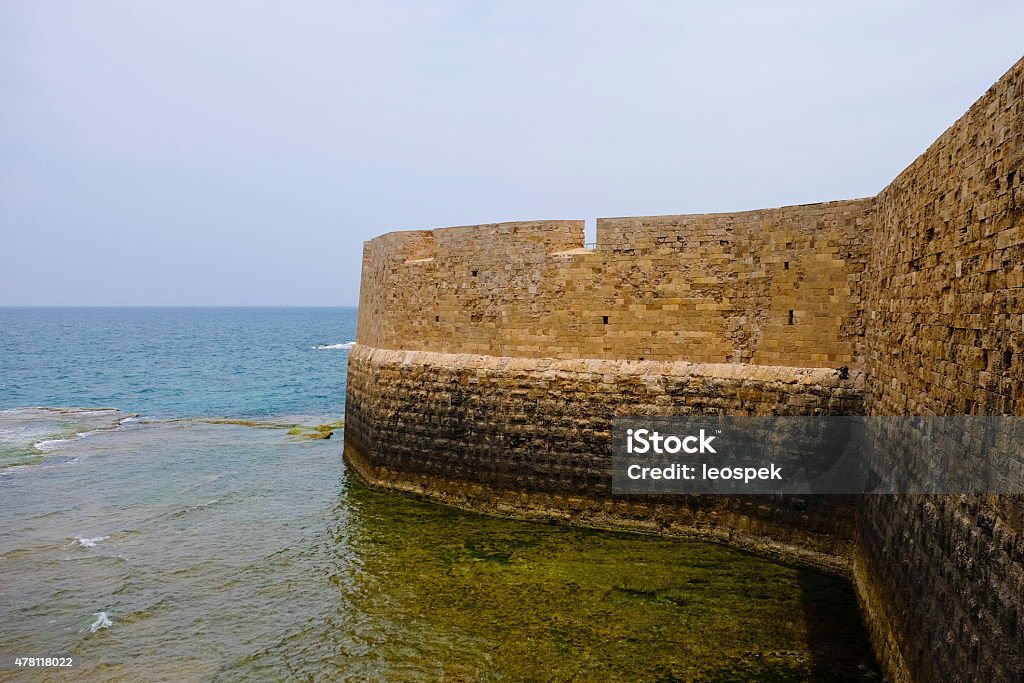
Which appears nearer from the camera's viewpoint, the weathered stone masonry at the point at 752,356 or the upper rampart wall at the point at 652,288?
the weathered stone masonry at the point at 752,356

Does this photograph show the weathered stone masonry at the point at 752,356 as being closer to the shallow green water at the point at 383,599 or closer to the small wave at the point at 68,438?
the shallow green water at the point at 383,599

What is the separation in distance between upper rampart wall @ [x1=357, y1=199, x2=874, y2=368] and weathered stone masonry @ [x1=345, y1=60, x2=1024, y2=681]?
32 mm

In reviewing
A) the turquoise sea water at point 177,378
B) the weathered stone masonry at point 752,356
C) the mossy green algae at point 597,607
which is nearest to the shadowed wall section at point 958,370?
the weathered stone masonry at point 752,356

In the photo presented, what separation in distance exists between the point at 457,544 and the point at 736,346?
17.6 ft

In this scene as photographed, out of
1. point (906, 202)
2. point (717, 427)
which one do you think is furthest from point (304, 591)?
point (906, 202)

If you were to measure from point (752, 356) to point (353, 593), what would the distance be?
671 cm

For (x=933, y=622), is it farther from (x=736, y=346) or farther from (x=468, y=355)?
(x=468, y=355)

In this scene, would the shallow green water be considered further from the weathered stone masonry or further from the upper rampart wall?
the upper rampart wall

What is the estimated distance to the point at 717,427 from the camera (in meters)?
10.3

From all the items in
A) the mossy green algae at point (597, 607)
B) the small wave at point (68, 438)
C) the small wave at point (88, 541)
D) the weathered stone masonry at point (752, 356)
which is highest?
the weathered stone masonry at point (752, 356)

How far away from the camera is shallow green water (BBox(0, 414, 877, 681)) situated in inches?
284

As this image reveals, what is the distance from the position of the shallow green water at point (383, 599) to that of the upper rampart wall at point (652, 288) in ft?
10.3

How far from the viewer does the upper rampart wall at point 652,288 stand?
9.48 meters

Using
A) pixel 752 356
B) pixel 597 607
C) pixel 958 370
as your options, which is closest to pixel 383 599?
pixel 597 607
